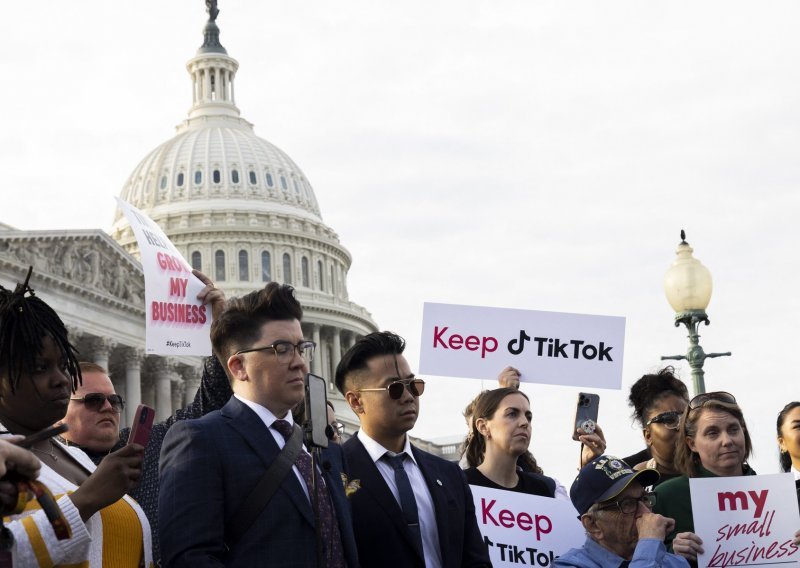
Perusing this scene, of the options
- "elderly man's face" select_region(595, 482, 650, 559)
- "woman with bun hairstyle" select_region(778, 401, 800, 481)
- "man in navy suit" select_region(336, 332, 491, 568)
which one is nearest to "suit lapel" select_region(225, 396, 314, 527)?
"man in navy suit" select_region(336, 332, 491, 568)

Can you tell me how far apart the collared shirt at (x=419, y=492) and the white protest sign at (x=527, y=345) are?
7.31ft

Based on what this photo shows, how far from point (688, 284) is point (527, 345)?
5.15 meters

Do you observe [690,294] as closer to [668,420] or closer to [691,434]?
[668,420]

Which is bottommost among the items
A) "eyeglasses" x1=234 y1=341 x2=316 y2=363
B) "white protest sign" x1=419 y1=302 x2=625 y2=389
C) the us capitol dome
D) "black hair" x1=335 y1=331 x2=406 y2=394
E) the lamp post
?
"eyeglasses" x1=234 y1=341 x2=316 y2=363

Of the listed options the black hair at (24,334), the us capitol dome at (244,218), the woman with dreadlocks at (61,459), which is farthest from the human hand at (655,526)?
the us capitol dome at (244,218)

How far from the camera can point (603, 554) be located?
689 centimetres

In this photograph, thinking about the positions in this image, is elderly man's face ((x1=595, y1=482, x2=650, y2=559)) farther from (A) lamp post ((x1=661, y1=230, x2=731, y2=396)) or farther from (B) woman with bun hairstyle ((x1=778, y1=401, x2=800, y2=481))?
(A) lamp post ((x1=661, y1=230, x2=731, y2=396))

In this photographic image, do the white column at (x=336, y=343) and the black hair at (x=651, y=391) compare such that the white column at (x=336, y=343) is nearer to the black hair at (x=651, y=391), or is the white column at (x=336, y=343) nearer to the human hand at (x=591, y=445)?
the black hair at (x=651, y=391)

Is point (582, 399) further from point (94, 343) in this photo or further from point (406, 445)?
point (94, 343)

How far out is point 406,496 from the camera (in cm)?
680

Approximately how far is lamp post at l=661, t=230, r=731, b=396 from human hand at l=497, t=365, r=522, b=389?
16.9 feet

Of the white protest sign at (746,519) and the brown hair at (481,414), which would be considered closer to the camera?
the white protest sign at (746,519)

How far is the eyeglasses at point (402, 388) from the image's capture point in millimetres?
6906

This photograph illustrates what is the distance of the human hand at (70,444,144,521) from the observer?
197 inches
